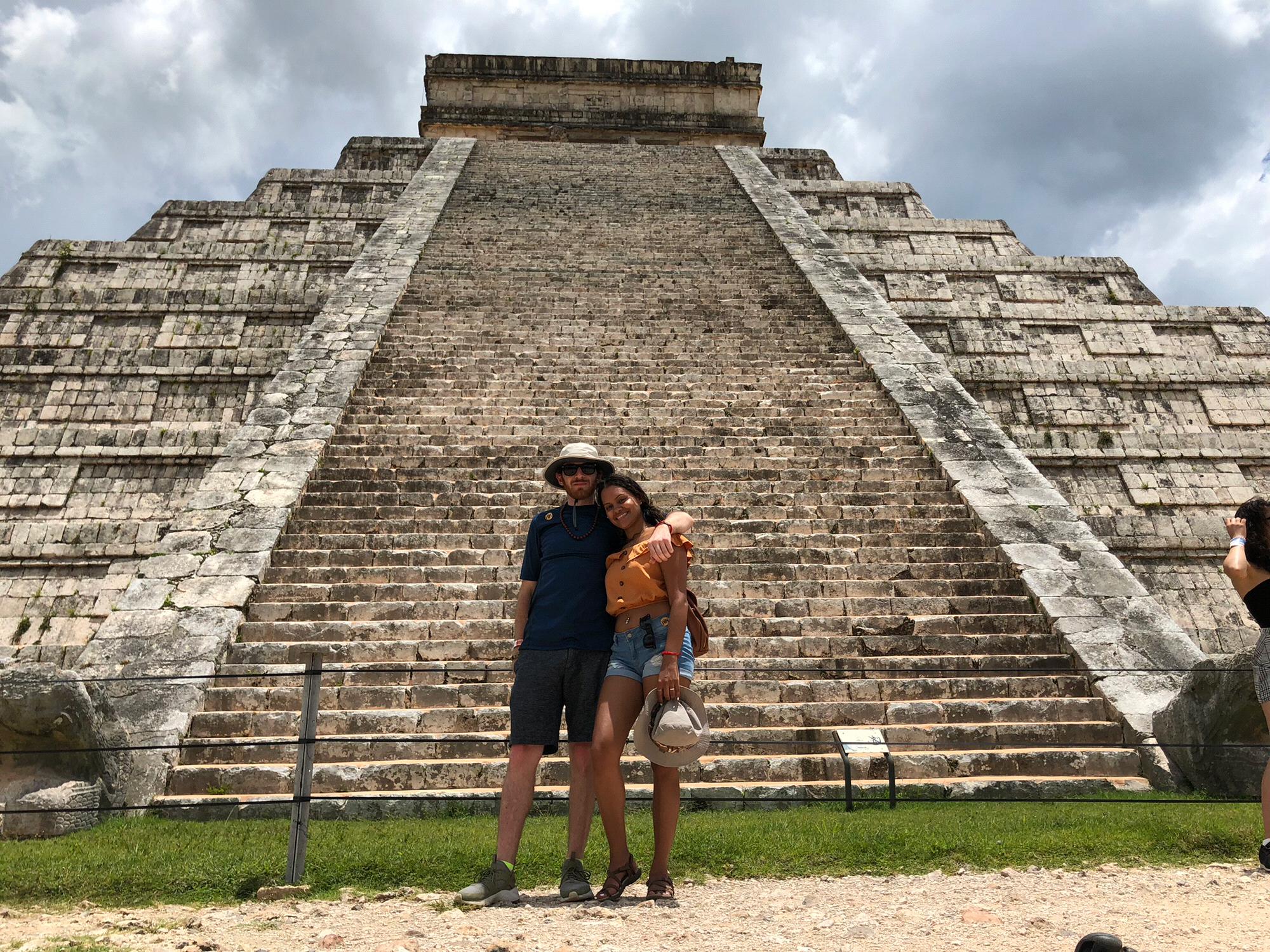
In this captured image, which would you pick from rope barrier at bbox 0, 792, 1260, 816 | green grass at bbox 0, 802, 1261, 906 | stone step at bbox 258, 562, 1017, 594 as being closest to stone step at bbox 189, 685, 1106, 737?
rope barrier at bbox 0, 792, 1260, 816

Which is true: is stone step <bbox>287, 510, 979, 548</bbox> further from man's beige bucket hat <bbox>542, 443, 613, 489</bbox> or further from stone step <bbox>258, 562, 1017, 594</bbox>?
man's beige bucket hat <bbox>542, 443, 613, 489</bbox>

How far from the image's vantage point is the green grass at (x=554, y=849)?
11.6 ft

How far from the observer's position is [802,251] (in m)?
14.1

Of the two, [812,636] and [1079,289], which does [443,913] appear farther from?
[1079,289]

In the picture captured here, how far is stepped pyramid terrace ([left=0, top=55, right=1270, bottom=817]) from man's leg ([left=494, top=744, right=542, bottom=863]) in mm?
995

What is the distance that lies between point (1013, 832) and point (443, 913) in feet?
8.42

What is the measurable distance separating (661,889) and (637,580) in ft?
3.71

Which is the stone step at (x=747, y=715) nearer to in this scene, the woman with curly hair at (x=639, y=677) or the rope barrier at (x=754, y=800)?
the rope barrier at (x=754, y=800)

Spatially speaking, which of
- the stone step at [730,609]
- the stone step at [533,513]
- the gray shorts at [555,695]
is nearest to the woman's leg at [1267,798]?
the gray shorts at [555,695]

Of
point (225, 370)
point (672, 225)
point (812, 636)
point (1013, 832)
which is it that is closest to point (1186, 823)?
point (1013, 832)

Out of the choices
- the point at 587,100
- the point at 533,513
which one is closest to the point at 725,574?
the point at 533,513

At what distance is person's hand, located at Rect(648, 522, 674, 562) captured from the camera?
3363 millimetres

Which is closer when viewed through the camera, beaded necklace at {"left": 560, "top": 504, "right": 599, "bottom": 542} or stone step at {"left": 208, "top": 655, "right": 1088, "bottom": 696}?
beaded necklace at {"left": 560, "top": 504, "right": 599, "bottom": 542}

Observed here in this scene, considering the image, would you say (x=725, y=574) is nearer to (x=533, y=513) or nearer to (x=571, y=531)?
(x=533, y=513)
